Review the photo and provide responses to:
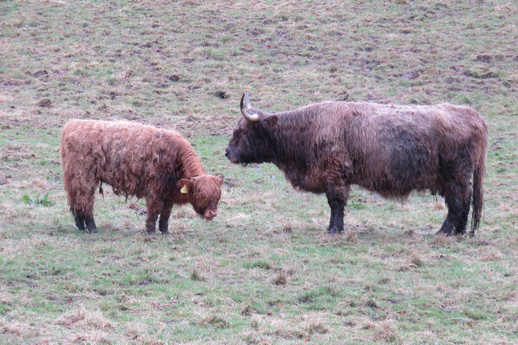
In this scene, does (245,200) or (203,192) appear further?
(245,200)

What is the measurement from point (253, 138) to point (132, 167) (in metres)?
2.13

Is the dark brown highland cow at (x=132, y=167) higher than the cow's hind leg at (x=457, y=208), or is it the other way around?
the dark brown highland cow at (x=132, y=167)

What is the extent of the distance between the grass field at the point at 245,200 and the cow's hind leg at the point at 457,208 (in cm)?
35

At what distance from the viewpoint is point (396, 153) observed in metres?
10.0

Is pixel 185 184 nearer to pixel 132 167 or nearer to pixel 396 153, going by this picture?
pixel 132 167

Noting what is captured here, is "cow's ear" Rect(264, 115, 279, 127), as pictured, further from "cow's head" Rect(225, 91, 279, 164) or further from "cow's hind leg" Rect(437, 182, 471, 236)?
"cow's hind leg" Rect(437, 182, 471, 236)

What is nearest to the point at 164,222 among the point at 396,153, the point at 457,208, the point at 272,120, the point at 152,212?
the point at 152,212

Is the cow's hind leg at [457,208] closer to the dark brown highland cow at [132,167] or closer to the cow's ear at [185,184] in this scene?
the dark brown highland cow at [132,167]

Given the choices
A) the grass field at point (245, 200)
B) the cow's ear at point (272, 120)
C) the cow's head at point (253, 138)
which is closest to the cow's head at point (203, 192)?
the grass field at point (245, 200)

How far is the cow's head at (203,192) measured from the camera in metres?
9.35

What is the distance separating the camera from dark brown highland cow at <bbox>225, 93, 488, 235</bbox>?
10.0 metres

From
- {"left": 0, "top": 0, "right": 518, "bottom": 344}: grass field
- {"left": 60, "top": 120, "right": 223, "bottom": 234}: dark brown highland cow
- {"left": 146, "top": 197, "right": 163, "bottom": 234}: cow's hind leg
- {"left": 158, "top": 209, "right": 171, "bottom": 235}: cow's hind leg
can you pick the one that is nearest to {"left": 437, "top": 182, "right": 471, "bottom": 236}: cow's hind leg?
{"left": 0, "top": 0, "right": 518, "bottom": 344}: grass field

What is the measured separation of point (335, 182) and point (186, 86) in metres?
9.69

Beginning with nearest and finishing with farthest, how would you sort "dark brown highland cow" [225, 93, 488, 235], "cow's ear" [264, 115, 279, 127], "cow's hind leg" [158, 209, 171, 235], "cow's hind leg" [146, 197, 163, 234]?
"cow's hind leg" [146, 197, 163, 234]
"cow's hind leg" [158, 209, 171, 235]
"dark brown highland cow" [225, 93, 488, 235]
"cow's ear" [264, 115, 279, 127]
